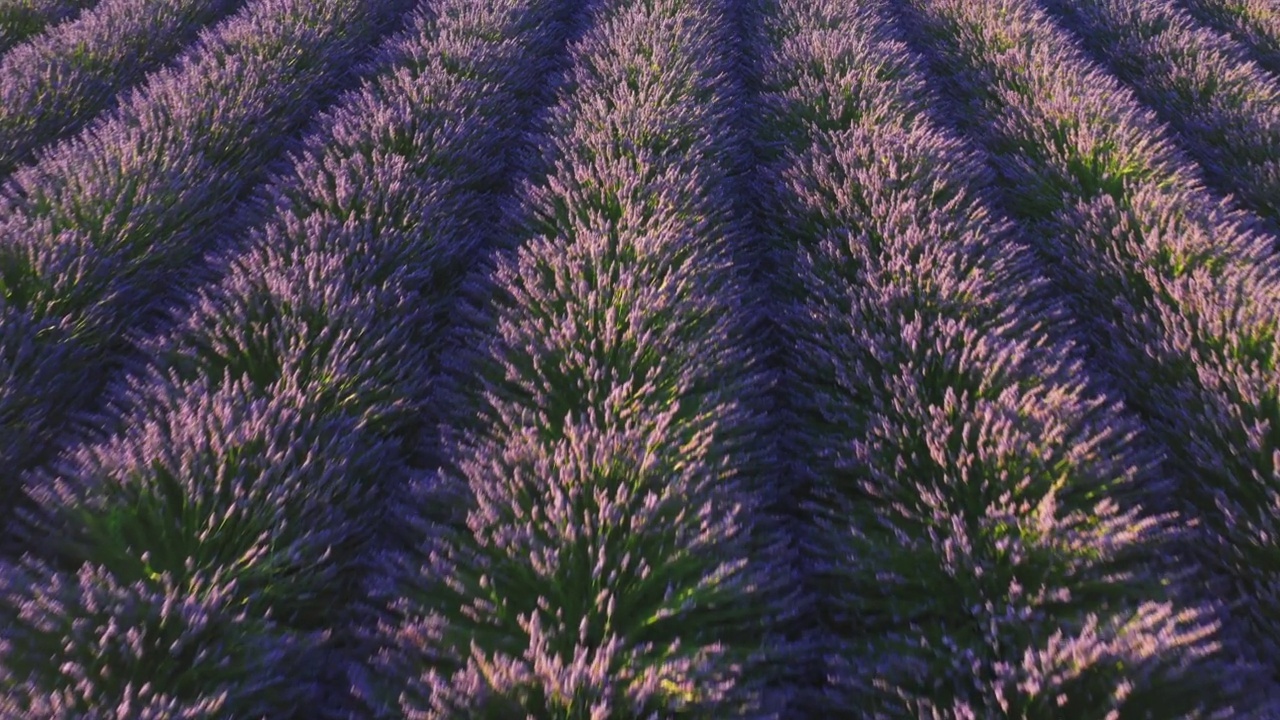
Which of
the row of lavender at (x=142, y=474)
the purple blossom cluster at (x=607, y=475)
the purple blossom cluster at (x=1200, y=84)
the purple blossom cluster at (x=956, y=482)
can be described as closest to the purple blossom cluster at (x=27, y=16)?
the row of lavender at (x=142, y=474)

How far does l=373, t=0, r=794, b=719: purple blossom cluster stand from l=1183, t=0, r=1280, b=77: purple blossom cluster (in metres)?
4.05

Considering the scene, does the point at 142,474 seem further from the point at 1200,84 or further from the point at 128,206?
the point at 1200,84

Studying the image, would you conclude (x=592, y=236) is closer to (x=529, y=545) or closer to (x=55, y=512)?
(x=529, y=545)

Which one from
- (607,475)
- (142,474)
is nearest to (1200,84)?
(607,475)

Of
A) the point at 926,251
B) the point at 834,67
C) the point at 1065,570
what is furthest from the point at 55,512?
the point at 834,67

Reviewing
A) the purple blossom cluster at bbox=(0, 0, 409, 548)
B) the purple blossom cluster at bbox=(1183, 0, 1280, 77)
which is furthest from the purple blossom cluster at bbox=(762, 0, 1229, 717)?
the purple blossom cluster at bbox=(1183, 0, 1280, 77)

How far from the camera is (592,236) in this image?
108 inches

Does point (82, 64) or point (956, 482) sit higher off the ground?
point (82, 64)

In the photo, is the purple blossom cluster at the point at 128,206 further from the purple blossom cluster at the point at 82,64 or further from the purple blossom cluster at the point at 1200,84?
the purple blossom cluster at the point at 1200,84

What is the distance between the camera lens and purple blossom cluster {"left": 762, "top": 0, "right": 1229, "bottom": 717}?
158 centimetres

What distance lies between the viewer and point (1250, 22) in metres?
5.12

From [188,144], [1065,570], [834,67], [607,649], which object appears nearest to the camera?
[607,649]

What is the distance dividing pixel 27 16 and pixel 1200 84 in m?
6.86

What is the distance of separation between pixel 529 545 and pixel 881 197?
2.07 metres
